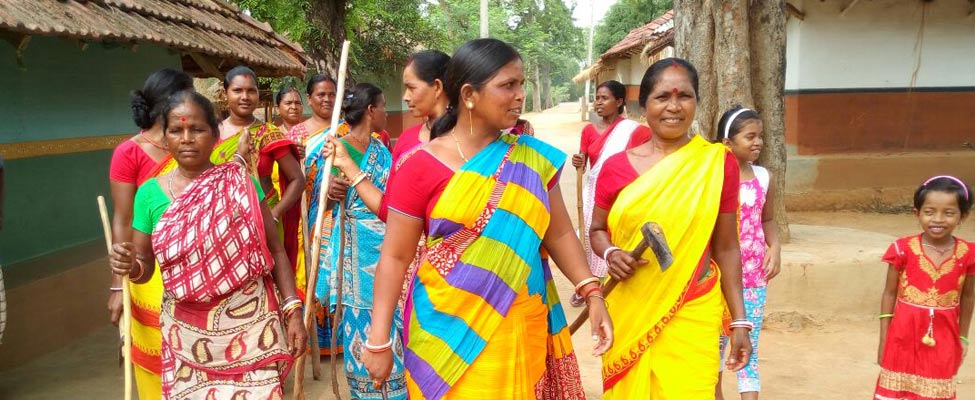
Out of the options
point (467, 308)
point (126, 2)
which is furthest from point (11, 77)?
point (467, 308)

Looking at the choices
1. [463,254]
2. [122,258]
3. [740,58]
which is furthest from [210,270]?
[740,58]

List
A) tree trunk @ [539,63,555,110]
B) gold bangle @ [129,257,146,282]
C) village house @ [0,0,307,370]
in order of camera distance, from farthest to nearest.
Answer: tree trunk @ [539,63,555,110]
village house @ [0,0,307,370]
gold bangle @ [129,257,146,282]

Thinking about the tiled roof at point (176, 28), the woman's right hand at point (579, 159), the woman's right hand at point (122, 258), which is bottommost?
the woman's right hand at point (122, 258)

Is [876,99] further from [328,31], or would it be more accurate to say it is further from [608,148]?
[328,31]

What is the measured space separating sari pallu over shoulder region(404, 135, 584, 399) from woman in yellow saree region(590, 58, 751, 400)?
610 mm

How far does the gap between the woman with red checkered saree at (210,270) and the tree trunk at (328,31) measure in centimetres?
788

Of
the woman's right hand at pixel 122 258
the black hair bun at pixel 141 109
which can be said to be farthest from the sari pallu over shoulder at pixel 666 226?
the black hair bun at pixel 141 109

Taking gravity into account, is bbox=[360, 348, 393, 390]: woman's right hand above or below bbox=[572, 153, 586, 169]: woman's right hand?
below

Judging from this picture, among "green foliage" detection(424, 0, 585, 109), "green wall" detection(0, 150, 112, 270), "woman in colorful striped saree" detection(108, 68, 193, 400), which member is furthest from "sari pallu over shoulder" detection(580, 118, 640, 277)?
"green foliage" detection(424, 0, 585, 109)

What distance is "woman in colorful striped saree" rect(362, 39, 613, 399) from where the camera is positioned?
2.52m

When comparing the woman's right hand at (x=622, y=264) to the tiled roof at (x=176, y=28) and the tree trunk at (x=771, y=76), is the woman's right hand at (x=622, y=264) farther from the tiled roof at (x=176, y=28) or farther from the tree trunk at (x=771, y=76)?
the tree trunk at (x=771, y=76)

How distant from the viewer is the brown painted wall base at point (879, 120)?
11.1m

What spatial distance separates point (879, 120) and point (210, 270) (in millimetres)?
10847

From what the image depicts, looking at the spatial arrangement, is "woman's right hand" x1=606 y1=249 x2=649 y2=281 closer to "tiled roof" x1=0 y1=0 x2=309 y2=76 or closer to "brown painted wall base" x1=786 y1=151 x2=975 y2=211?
"tiled roof" x1=0 y1=0 x2=309 y2=76
